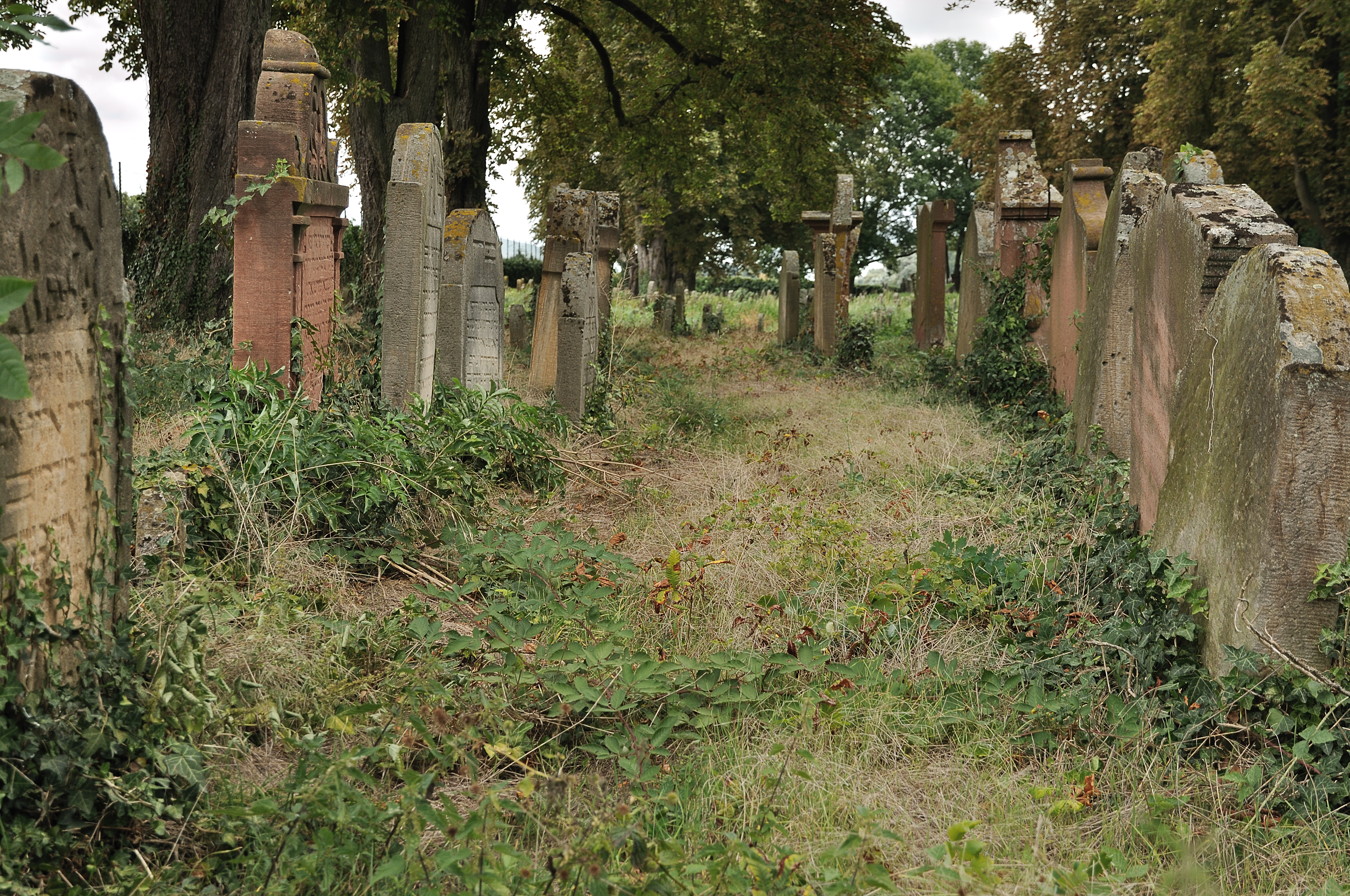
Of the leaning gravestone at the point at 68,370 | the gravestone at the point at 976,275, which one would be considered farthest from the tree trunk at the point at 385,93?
the leaning gravestone at the point at 68,370

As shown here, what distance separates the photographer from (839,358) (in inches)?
551

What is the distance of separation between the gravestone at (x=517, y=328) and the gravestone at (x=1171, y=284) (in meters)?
10.3

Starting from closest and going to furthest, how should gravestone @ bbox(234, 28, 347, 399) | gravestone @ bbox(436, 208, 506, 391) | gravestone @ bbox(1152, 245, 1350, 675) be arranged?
gravestone @ bbox(1152, 245, 1350, 675)
gravestone @ bbox(234, 28, 347, 399)
gravestone @ bbox(436, 208, 506, 391)

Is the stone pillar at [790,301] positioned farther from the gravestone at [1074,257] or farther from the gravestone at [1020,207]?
the gravestone at [1074,257]

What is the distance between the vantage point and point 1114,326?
6227 mm

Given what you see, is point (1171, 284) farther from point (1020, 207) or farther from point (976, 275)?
point (976, 275)

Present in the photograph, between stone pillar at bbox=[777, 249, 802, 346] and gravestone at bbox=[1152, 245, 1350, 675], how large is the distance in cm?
1298

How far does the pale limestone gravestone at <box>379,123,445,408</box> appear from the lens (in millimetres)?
6410

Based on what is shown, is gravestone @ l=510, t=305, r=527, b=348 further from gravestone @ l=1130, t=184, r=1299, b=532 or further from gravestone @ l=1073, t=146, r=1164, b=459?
gravestone @ l=1130, t=184, r=1299, b=532

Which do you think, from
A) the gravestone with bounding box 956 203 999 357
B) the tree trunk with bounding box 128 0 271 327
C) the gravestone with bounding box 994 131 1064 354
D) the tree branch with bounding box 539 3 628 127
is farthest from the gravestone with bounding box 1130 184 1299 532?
the tree branch with bounding box 539 3 628 127

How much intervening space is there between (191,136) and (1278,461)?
10249mm

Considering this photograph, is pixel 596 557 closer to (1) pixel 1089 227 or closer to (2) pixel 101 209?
(2) pixel 101 209

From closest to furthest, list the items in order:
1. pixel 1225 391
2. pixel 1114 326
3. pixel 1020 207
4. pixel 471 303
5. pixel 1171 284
A: pixel 1225 391, pixel 1171 284, pixel 1114 326, pixel 471 303, pixel 1020 207

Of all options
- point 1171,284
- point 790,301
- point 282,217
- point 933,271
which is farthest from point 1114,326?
point 790,301
